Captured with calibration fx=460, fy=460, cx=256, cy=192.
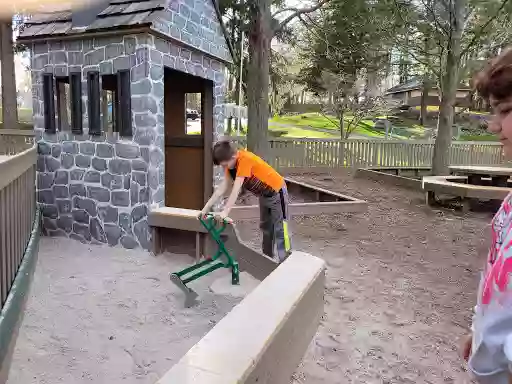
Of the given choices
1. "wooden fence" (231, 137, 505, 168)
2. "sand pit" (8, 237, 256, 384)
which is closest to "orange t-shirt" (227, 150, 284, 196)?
"sand pit" (8, 237, 256, 384)

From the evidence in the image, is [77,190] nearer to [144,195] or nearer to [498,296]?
[144,195]

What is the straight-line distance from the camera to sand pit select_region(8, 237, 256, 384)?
9.90 ft

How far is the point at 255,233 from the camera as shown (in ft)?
21.4

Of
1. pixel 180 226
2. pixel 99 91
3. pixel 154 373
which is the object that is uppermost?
pixel 99 91

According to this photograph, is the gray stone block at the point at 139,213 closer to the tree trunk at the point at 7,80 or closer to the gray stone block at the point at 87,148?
the gray stone block at the point at 87,148

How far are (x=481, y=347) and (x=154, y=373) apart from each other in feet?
8.21

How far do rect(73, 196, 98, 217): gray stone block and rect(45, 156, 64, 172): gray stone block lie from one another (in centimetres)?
52

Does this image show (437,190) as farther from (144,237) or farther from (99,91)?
(99,91)

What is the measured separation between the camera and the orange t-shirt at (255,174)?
406cm

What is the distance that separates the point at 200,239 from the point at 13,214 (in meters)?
2.13

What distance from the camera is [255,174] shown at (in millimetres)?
4215

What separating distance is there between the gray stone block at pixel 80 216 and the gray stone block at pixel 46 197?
15.6 inches

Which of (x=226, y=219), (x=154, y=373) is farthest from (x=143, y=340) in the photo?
(x=226, y=219)

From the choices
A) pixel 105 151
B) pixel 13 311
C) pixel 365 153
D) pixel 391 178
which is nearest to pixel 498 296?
pixel 13 311
